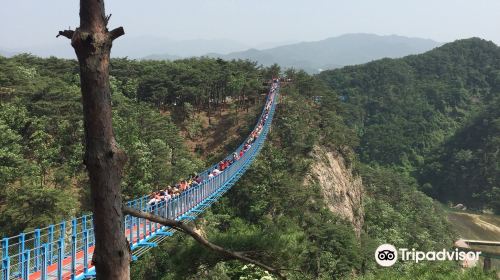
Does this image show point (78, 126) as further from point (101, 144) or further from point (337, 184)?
point (101, 144)

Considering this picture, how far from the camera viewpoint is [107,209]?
1.99 meters

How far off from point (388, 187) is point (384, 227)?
12.4m

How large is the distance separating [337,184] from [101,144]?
37.0 m

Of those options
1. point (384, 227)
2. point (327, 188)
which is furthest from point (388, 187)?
point (327, 188)

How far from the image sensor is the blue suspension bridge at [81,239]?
647cm

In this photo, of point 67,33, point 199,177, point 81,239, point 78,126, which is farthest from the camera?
point 78,126

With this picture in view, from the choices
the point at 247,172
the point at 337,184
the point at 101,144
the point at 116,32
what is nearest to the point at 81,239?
the point at 101,144

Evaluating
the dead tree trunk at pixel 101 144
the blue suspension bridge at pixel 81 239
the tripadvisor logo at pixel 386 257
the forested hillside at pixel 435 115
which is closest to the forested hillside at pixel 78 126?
the blue suspension bridge at pixel 81 239

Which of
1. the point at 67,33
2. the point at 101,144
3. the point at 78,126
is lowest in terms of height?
the point at 78,126

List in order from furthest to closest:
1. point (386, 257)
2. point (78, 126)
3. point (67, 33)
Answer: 1. point (78, 126)
2. point (386, 257)
3. point (67, 33)

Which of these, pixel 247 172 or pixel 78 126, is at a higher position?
pixel 78 126

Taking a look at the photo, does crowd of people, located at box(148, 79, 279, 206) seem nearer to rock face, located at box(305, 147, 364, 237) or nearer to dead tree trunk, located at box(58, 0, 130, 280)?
rock face, located at box(305, 147, 364, 237)

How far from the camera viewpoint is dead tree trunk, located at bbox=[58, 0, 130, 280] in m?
1.96

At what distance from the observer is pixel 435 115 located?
96.4m
